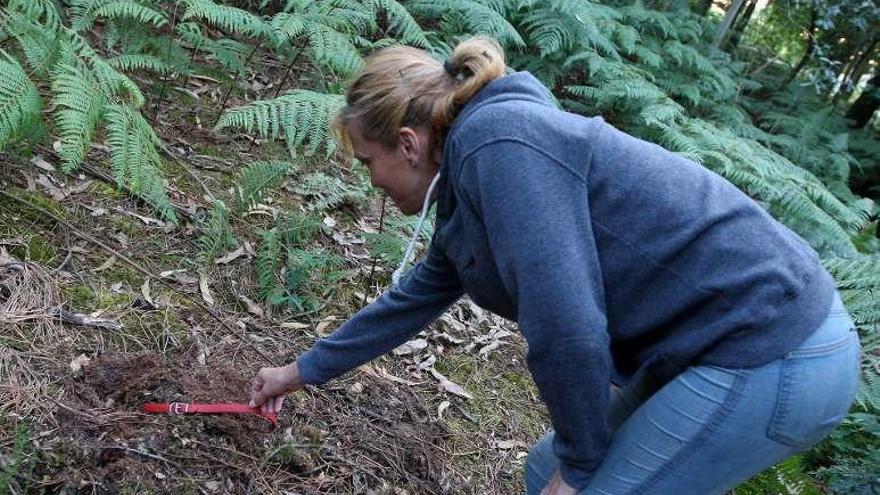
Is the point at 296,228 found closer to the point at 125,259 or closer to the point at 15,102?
the point at 125,259

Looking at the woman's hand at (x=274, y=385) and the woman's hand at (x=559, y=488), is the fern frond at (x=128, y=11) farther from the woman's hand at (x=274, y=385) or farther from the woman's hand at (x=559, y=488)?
the woman's hand at (x=559, y=488)

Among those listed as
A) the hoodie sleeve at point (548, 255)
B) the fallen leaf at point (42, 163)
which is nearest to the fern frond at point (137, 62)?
the fallen leaf at point (42, 163)

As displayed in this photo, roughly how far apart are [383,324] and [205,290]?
3.87 ft

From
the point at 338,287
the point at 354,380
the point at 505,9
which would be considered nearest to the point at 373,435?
the point at 354,380

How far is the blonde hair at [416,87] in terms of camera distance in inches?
62.7

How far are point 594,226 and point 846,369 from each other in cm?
62

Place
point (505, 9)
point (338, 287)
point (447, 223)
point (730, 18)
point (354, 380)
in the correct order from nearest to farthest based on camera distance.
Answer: point (447, 223) < point (354, 380) < point (338, 287) < point (505, 9) < point (730, 18)

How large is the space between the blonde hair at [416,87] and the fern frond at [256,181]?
157cm

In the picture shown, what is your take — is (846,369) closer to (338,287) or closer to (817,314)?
(817,314)

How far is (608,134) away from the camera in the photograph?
4.89 ft

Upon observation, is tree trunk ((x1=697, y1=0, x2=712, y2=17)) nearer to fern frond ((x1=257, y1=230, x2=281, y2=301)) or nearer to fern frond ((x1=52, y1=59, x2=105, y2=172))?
fern frond ((x1=257, y1=230, x2=281, y2=301))

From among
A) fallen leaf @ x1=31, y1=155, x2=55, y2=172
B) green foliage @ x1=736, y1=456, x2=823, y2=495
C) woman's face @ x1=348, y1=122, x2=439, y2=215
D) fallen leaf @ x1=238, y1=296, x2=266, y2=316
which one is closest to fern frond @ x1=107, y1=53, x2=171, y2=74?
fallen leaf @ x1=31, y1=155, x2=55, y2=172

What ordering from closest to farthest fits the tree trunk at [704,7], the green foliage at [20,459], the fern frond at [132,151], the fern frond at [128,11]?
the green foliage at [20,459] < the fern frond at [132,151] < the fern frond at [128,11] < the tree trunk at [704,7]

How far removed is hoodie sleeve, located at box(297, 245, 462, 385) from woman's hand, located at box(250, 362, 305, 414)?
47 mm
